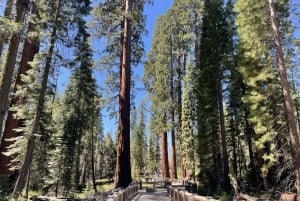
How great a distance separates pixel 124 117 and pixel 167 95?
19146 mm

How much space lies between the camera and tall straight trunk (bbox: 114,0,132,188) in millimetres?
15883

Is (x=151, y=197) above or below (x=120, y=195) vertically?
below

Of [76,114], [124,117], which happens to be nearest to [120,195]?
[124,117]

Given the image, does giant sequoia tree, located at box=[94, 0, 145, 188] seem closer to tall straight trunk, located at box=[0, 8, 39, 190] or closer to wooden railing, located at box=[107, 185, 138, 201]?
wooden railing, located at box=[107, 185, 138, 201]

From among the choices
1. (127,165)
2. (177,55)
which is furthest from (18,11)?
(177,55)

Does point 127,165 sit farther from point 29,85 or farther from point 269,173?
point 269,173

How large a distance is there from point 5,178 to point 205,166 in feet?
49.6

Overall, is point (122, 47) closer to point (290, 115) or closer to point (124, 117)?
point (124, 117)

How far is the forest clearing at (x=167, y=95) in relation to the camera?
525 inches

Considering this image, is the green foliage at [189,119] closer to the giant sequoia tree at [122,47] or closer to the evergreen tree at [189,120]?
the evergreen tree at [189,120]

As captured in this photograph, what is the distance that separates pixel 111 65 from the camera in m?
21.5

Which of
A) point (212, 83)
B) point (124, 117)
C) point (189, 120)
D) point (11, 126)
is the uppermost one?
point (212, 83)

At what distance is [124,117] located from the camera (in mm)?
16719

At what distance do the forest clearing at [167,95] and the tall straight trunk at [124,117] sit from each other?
58 mm
